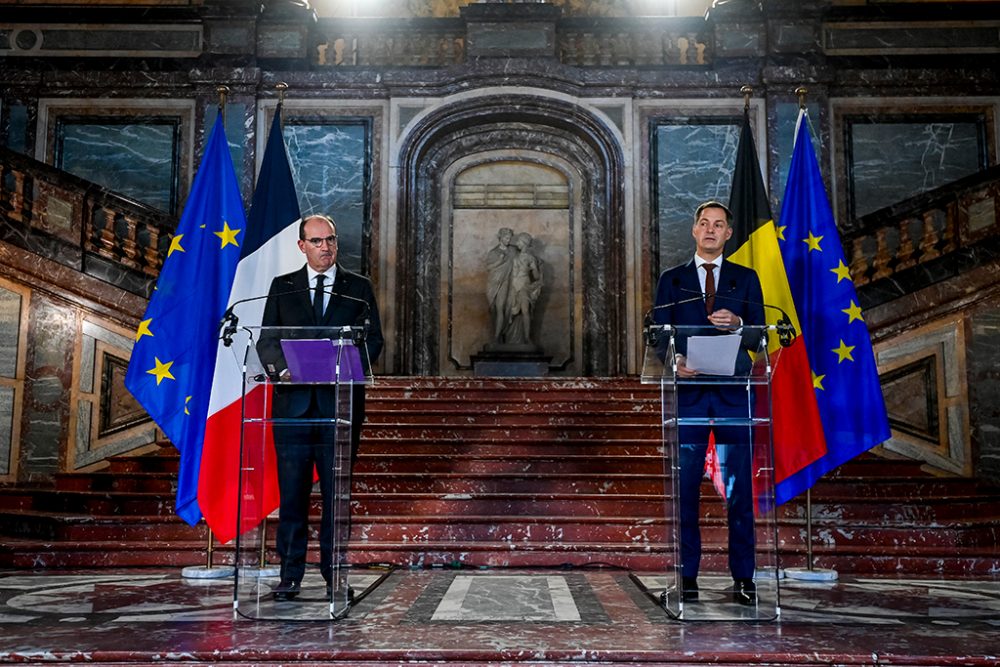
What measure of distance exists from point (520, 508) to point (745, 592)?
2449mm

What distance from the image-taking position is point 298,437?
150 inches

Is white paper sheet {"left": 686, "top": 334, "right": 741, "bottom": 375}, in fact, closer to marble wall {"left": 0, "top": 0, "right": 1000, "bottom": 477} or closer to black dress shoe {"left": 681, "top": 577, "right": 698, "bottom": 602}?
black dress shoe {"left": 681, "top": 577, "right": 698, "bottom": 602}

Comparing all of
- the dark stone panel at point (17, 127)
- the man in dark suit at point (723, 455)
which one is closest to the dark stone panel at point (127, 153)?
the dark stone panel at point (17, 127)

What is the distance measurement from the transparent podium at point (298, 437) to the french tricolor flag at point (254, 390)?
1cm

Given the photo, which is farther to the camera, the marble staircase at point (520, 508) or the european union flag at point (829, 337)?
the marble staircase at point (520, 508)

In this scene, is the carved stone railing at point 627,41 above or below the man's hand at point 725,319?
above

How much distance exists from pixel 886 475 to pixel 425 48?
700 centimetres

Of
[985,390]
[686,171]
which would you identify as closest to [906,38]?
[686,171]

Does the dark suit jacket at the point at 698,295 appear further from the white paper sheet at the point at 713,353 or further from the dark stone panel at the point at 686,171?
the dark stone panel at the point at 686,171

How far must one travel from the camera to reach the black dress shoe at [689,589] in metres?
3.66

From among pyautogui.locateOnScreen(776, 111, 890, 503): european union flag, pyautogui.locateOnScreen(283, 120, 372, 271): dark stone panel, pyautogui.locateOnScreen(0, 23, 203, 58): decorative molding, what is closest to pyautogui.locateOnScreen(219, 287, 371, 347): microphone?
pyautogui.locateOnScreen(776, 111, 890, 503): european union flag

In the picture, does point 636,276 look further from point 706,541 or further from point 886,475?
point 706,541

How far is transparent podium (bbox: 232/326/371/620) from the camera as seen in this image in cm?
367

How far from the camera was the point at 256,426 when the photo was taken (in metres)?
3.79
